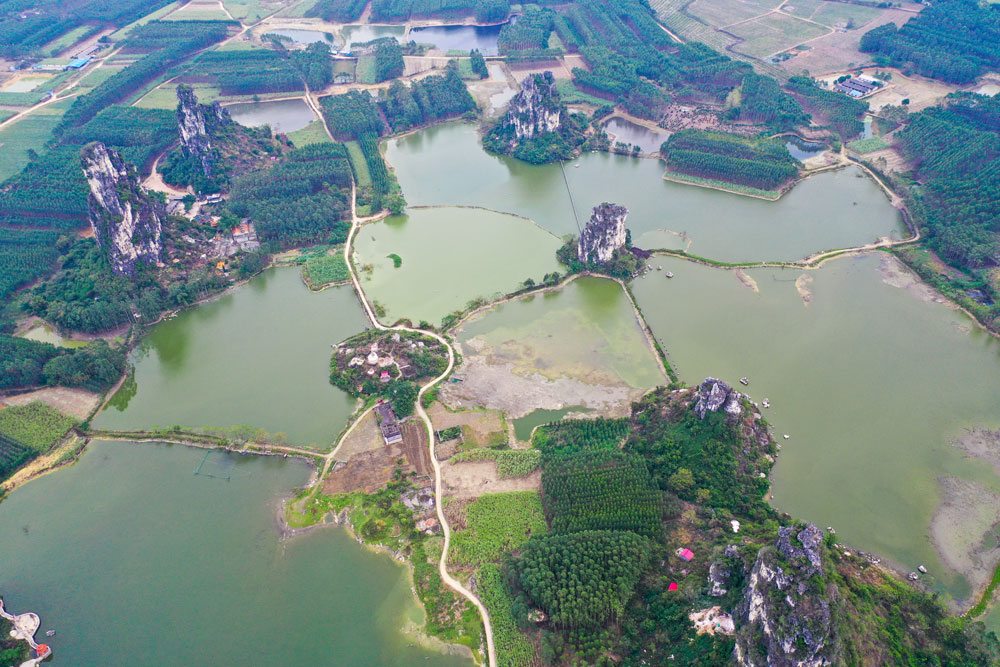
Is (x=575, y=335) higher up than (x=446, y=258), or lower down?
lower down

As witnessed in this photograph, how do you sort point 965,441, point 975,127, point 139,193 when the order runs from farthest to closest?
point 975,127 → point 139,193 → point 965,441

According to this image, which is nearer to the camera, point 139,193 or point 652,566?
point 652,566

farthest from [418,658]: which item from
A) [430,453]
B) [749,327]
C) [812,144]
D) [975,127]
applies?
[975,127]

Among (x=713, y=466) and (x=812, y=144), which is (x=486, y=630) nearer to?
(x=713, y=466)

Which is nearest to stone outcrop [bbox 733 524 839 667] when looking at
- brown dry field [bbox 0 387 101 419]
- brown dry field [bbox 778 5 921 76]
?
brown dry field [bbox 0 387 101 419]

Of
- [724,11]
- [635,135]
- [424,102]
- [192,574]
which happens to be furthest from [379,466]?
[724,11]

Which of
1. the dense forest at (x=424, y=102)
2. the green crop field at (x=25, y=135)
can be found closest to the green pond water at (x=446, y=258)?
the dense forest at (x=424, y=102)

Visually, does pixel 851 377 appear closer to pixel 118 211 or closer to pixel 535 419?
pixel 535 419

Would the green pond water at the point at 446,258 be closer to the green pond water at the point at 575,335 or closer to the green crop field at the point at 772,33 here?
the green pond water at the point at 575,335
